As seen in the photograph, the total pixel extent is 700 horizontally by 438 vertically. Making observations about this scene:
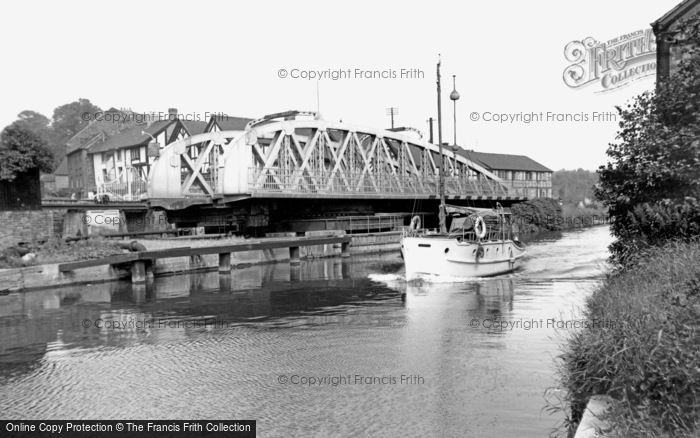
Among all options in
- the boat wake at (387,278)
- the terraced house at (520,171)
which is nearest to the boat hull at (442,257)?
the boat wake at (387,278)

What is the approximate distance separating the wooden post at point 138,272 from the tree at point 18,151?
691 centimetres

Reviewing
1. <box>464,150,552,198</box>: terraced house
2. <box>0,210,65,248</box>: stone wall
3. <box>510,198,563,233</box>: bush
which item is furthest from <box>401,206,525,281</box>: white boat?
<box>464,150,552,198</box>: terraced house

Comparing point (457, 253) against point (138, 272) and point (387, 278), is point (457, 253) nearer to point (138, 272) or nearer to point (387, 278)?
point (387, 278)

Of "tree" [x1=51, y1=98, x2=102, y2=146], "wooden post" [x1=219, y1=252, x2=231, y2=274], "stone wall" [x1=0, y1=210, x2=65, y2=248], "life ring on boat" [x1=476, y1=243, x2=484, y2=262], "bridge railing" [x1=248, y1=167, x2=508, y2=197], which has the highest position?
"tree" [x1=51, y1=98, x2=102, y2=146]

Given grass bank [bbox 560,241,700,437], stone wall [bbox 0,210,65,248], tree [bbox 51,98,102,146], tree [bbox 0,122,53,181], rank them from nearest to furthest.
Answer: grass bank [bbox 560,241,700,437] < tree [bbox 0,122,53,181] < stone wall [bbox 0,210,65,248] < tree [bbox 51,98,102,146]

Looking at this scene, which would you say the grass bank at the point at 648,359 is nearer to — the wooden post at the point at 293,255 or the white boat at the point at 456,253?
Result: the white boat at the point at 456,253

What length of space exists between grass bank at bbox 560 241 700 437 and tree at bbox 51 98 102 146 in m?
117

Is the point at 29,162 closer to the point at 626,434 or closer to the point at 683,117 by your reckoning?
the point at 683,117

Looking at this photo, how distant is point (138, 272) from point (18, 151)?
317 inches

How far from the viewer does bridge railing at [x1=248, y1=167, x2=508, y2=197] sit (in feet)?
137

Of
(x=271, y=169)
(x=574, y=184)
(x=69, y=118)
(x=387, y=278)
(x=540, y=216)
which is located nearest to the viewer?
(x=387, y=278)

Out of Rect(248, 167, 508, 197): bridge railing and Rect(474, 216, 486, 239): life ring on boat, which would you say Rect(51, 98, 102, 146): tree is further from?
Rect(474, 216, 486, 239): life ring on boat

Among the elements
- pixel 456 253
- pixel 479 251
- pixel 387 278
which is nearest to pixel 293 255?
pixel 387 278

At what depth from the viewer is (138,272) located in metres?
27.3
